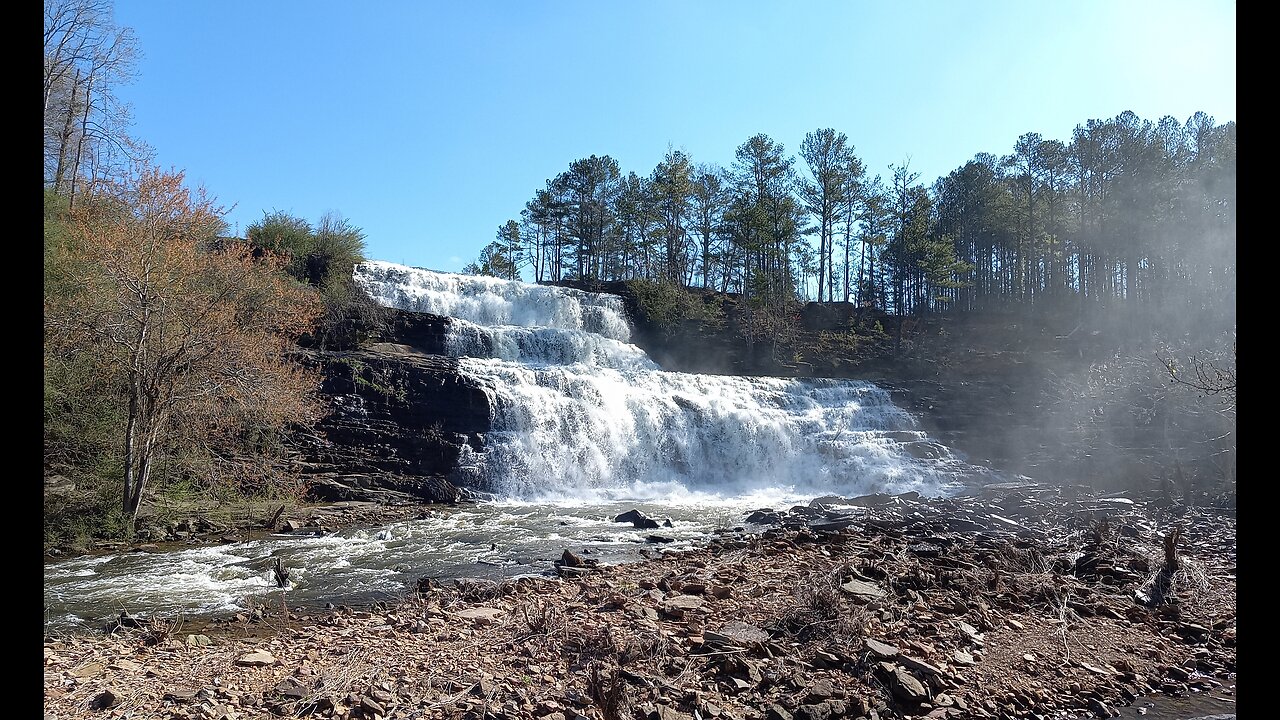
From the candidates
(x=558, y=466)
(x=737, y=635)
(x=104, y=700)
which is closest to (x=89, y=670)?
(x=104, y=700)

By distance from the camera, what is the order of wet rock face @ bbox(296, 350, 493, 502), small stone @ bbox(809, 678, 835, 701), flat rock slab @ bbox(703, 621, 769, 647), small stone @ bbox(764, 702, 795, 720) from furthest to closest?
1. wet rock face @ bbox(296, 350, 493, 502)
2. flat rock slab @ bbox(703, 621, 769, 647)
3. small stone @ bbox(809, 678, 835, 701)
4. small stone @ bbox(764, 702, 795, 720)

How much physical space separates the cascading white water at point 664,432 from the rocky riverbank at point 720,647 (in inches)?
396

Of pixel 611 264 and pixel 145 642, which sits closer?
pixel 145 642

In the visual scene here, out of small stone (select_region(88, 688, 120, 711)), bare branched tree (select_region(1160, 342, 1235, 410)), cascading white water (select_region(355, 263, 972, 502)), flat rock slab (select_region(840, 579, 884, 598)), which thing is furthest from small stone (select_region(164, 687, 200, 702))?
cascading white water (select_region(355, 263, 972, 502))

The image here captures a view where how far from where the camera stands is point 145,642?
5.73 metres

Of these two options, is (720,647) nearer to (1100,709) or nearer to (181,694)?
(1100,709)

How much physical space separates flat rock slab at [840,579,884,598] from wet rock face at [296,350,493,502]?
40.2ft

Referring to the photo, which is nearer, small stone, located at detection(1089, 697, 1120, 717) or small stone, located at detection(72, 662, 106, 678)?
small stone, located at detection(72, 662, 106, 678)

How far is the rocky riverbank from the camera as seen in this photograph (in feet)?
14.5

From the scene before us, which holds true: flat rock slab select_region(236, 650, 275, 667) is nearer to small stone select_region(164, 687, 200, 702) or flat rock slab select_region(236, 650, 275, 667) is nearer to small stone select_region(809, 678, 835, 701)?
small stone select_region(164, 687, 200, 702)

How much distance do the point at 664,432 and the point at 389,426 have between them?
8.19m

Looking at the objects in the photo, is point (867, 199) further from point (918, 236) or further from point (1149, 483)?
point (1149, 483)
